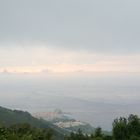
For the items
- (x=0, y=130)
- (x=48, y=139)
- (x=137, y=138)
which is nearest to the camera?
(x=0, y=130)

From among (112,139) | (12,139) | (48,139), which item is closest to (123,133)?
(112,139)

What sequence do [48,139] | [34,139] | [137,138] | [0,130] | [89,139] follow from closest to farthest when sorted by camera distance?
[0,130], [34,139], [48,139], [137,138], [89,139]

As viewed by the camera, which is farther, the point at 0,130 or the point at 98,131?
the point at 98,131

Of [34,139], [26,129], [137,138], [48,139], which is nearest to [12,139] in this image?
[34,139]

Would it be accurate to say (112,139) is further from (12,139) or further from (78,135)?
(12,139)

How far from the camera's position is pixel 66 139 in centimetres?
7894

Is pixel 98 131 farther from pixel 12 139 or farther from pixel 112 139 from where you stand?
pixel 12 139

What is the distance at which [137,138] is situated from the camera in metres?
72.4

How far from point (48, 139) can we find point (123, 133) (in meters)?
17.3

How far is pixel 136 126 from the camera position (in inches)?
3118

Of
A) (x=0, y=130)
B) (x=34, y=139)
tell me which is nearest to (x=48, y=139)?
(x=34, y=139)

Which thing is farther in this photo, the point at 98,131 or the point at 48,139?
the point at 98,131

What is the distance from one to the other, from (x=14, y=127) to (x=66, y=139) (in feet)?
36.6

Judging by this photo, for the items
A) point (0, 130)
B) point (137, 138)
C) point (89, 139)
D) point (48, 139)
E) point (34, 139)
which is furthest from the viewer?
point (89, 139)
